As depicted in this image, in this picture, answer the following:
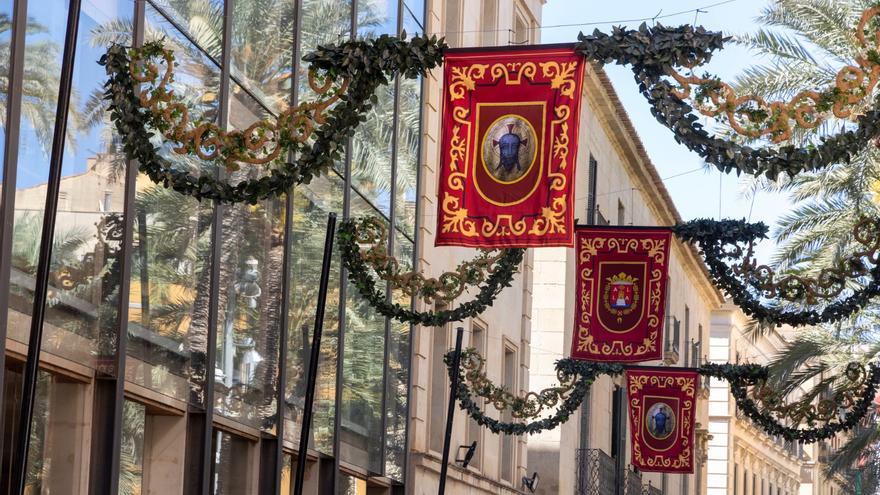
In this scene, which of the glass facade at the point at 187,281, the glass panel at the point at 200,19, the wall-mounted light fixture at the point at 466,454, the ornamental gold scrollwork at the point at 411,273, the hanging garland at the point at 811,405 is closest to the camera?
the glass facade at the point at 187,281

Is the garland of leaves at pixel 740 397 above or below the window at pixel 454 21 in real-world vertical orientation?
below

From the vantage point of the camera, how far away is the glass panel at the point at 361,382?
21.5 metres

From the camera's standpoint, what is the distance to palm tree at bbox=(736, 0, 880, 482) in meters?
26.4

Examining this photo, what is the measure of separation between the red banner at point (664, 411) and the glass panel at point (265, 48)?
33.1ft

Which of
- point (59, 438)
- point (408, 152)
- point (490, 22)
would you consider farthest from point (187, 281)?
point (490, 22)

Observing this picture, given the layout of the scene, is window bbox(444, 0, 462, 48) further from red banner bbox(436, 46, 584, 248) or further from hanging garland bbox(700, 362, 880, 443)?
red banner bbox(436, 46, 584, 248)

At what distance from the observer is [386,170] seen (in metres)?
23.4

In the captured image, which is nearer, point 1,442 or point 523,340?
point 1,442

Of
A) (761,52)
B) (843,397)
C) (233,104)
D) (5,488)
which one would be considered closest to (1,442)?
(5,488)

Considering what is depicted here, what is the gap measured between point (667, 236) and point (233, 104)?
18.8 ft

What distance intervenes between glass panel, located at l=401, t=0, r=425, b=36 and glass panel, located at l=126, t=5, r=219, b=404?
26.7 ft

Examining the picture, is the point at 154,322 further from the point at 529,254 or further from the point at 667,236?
the point at 529,254

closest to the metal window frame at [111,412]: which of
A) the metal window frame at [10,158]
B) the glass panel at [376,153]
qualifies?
the metal window frame at [10,158]

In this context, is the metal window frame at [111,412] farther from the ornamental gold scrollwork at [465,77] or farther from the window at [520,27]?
the window at [520,27]
